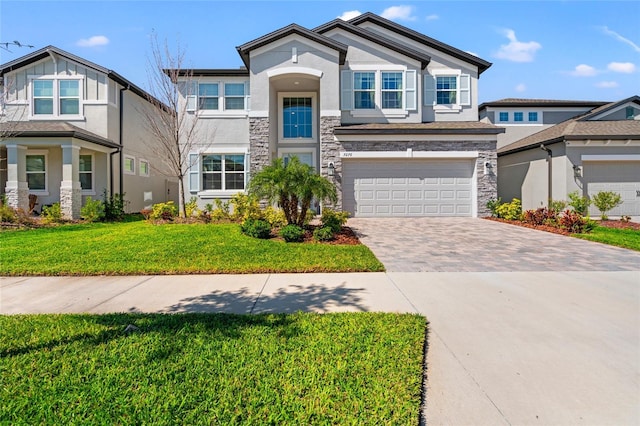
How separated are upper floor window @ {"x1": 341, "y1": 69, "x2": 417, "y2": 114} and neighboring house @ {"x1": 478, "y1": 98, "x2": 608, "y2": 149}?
7.27 m

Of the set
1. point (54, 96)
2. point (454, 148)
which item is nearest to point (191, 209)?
point (54, 96)

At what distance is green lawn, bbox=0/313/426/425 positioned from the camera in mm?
2441

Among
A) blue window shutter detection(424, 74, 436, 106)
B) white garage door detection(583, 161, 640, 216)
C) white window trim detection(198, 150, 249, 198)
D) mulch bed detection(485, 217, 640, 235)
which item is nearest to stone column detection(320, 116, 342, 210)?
white window trim detection(198, 150, 249, 198)

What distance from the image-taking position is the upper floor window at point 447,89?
1694 centimetres

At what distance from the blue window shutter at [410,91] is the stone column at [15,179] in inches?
668

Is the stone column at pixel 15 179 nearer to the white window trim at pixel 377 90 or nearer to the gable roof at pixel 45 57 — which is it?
the gable roof at pixel 45 57

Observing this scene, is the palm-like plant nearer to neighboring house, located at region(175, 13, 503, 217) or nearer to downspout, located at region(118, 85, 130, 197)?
neighboring house, located at region(175, 13, 503, 217)

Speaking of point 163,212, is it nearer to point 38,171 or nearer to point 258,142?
point 258,142

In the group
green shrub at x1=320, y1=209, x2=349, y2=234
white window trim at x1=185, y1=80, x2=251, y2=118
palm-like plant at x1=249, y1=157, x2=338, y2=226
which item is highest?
white window trim at x1=185, y1=80, x2=251, y2=118

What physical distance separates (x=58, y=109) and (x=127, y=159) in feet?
12.0

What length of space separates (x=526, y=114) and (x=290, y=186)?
18.3 meters

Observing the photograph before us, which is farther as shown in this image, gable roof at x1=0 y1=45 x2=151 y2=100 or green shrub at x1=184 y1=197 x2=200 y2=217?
gable roof at x1=0 y1=45 x2=151 y2=100

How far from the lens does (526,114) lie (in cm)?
2073

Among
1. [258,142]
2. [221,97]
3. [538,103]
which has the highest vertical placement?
[538,103]
